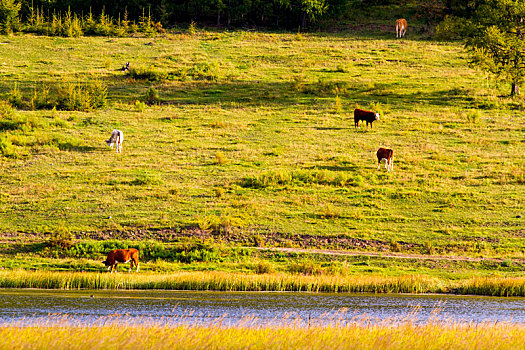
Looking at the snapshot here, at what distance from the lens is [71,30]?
81.2 meters

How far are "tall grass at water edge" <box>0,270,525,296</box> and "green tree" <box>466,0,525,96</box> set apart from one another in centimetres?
3642

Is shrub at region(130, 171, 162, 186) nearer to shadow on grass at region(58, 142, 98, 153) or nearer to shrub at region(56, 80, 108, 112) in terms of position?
shadow on grass at region(58, 142, 98, 153)

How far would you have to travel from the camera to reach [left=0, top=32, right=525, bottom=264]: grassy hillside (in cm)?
3162

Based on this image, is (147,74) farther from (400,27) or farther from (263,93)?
(400,27)

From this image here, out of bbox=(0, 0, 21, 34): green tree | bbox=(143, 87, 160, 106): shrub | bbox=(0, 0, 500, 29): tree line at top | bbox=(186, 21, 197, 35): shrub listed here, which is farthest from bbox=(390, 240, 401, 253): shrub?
bbox=(0, 0, 21, 34): green tree

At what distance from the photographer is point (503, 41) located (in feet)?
188

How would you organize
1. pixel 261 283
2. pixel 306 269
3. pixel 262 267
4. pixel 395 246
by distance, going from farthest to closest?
1. pixel 395 246
2. pixel 262 267
3. pixel 306 269
4. pixel 261 283

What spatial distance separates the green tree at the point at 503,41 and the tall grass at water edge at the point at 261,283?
3642 cm

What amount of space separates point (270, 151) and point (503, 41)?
25.9 meters

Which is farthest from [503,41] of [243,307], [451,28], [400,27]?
[243,307]

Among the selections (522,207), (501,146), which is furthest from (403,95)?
(522,207)

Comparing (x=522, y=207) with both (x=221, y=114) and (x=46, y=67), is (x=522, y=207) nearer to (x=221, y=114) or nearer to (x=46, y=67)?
(x=221, y=114)

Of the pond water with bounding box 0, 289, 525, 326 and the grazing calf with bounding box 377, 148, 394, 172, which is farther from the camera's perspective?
the grazing calf with bounding box 377, 148, 394, 172

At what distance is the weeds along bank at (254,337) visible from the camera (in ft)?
45.6
